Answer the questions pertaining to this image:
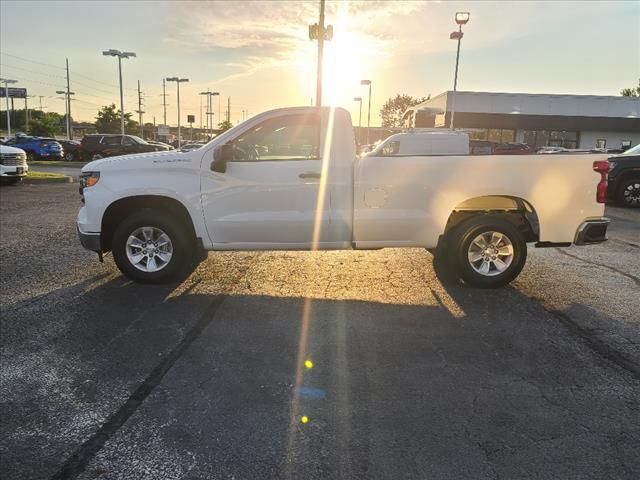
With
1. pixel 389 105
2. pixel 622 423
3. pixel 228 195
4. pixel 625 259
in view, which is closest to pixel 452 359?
pixel 622 423

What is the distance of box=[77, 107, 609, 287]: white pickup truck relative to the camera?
5.61 meters

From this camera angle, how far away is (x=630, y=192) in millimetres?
13750

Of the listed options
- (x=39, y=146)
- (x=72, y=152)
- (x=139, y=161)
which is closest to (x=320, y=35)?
(x=139, y=161)

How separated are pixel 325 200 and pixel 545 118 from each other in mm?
45265

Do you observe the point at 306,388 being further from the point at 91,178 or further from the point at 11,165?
the point at 11,165

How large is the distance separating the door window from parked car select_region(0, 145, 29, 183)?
49.3ft

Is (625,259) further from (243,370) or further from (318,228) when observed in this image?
(243,370)

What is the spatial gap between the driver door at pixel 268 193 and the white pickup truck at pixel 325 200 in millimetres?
11

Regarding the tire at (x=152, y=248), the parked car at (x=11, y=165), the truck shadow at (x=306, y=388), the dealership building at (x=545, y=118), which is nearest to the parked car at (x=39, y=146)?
the parked car at (x=11, y=165)

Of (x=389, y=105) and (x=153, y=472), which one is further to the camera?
(x=389, y=105)

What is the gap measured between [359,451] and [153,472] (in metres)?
1.09

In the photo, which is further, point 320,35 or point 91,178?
point 320,35

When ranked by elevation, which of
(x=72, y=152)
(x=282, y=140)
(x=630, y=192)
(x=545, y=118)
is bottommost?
(x=72, y=152)

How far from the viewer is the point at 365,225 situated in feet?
18.7
